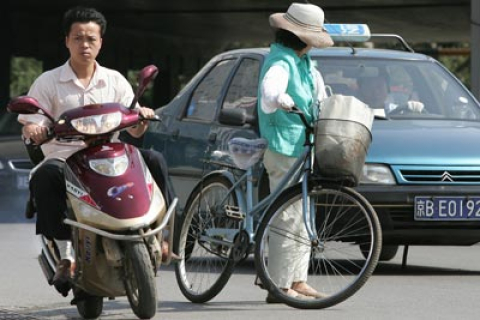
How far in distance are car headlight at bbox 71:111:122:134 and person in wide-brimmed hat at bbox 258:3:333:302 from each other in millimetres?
1174

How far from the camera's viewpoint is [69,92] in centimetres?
748

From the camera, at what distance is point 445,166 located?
32.5ft

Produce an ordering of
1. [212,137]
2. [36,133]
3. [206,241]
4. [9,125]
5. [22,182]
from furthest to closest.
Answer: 1. [9,125]
2. [22,182]
3. [212,137]
4. [206,241]
5. [36,133]

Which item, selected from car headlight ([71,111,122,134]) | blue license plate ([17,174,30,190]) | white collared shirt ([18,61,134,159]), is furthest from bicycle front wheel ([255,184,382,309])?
blue license plate ([17,174,30,190])

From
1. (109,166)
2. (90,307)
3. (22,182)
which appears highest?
(109,166)

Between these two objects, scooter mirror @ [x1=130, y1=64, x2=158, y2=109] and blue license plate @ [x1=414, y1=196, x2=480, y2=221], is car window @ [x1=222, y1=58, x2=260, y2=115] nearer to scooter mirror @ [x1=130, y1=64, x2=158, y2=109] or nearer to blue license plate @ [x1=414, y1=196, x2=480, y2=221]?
blue license plate @ [x1=414, y1=196, x2=480, y2=221]

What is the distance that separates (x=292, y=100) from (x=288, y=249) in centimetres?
77

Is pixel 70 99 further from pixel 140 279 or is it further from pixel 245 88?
pixel 245 88

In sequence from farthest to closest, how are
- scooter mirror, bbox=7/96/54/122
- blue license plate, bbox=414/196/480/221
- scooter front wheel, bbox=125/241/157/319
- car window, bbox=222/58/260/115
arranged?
car window, bbox=222/58/260/115 → blue license plate, bbox=414/196/480/221 → scooter mirror, bbox=7/96/54/122 → scooter front wheel, bbox=125/241/157/319

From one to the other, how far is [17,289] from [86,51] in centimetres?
210

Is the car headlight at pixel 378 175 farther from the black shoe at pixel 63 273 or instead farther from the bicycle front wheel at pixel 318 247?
the black shoe at pixel 63 273

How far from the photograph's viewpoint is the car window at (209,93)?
36.2 ft

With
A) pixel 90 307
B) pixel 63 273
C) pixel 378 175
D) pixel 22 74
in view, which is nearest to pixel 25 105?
→ pixel 63 273

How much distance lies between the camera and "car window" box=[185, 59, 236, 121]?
11039mm
